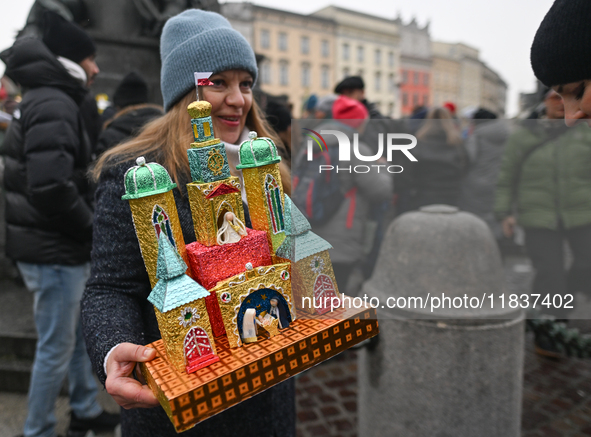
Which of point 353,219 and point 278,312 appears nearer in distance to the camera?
point 278,312

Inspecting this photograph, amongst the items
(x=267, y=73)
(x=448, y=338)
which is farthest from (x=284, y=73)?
(x=448, y=338)

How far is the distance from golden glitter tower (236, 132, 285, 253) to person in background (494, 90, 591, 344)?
4.84 ft

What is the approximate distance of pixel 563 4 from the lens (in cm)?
118

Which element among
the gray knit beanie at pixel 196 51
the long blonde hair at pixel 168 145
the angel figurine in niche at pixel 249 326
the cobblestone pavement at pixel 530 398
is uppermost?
the gray knit beanie at pixel 196 51

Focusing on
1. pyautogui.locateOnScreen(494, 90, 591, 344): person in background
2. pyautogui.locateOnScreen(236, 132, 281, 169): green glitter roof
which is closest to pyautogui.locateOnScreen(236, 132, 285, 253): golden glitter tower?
pyautogui.locateOnScreen(236, 132, 281, 169): green glitter roof

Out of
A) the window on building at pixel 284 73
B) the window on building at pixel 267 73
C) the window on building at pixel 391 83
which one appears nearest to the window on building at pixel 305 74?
the window on building at pixel 284 73

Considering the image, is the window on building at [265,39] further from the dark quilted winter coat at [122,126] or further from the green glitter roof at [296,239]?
the green glitter roof at [296,239]

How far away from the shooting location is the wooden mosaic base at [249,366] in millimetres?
1159

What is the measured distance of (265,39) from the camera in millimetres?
46062

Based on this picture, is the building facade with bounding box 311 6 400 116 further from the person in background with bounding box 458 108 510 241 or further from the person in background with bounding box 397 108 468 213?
the person in background with bounding box 397 108 468 213

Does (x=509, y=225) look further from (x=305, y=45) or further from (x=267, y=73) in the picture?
(x=305, y=45)

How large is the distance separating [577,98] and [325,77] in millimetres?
55174

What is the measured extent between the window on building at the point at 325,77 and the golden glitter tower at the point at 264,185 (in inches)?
2130

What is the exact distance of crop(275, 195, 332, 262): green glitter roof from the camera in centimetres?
142
